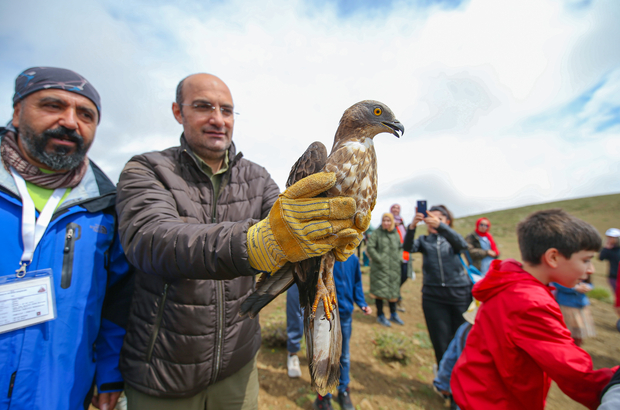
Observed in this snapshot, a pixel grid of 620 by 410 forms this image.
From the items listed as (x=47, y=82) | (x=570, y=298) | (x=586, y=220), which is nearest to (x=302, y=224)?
(x=47, y=82)

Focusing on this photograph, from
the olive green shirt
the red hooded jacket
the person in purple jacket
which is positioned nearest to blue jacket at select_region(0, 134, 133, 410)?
the olive green shirt

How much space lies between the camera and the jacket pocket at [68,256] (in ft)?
6.27

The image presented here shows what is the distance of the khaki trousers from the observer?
204 centimetres

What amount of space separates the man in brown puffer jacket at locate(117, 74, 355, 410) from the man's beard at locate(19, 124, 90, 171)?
617mm

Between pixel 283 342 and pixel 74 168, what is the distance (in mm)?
5676

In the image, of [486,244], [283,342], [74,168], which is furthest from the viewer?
[486,244]

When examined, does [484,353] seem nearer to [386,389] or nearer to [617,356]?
[386,389]

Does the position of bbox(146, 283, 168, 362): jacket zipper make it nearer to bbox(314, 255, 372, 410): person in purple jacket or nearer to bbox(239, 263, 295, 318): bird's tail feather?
bbox(239, 263, 295, 318): bird's tail feather

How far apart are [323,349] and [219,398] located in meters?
1.30

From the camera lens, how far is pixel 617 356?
21.2 feet

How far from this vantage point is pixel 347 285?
4660mm

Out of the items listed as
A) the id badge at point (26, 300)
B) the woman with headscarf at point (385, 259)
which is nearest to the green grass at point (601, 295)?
the woman with headscarf at point (385, 259)

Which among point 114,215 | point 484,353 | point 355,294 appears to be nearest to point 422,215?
point 355,294

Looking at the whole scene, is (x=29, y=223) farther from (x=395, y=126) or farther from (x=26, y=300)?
(x=395, y=126)
